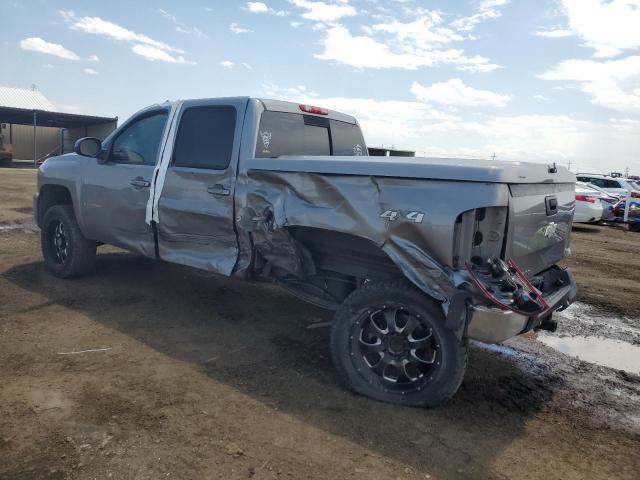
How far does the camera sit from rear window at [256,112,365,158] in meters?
4.48

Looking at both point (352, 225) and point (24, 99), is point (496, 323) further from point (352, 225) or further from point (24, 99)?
point (24, 99)

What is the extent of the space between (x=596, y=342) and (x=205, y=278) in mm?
Result: 4481

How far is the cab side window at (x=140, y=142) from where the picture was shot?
5125mm

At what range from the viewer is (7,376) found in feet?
11.9

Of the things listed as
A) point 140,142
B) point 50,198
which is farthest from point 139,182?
point 50,198

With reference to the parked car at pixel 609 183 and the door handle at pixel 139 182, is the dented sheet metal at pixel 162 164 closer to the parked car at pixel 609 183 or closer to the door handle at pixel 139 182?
the door handle at pixel 139 182

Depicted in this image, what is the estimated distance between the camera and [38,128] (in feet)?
122

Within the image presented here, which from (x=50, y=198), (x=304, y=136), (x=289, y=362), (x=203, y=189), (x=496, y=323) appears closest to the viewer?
(x=496, y=323)

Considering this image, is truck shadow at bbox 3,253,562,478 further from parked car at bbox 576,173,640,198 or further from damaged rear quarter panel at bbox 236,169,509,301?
parked car at bbox 576,173,640,198

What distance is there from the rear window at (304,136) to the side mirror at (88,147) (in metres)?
2.13

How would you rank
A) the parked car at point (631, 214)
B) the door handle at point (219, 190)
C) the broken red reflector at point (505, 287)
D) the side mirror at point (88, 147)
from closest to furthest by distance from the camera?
the broken red reflector at point (505, 287) → the door handle at point (219, 190) → the side mirror at point (88, 147) → the parked car at point (631, 214)

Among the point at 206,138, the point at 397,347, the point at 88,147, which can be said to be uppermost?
the point at 206,138

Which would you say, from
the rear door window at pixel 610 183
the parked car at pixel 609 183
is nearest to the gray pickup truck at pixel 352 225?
the parked car at pixel 609 183

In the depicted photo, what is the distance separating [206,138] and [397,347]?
255 cm
